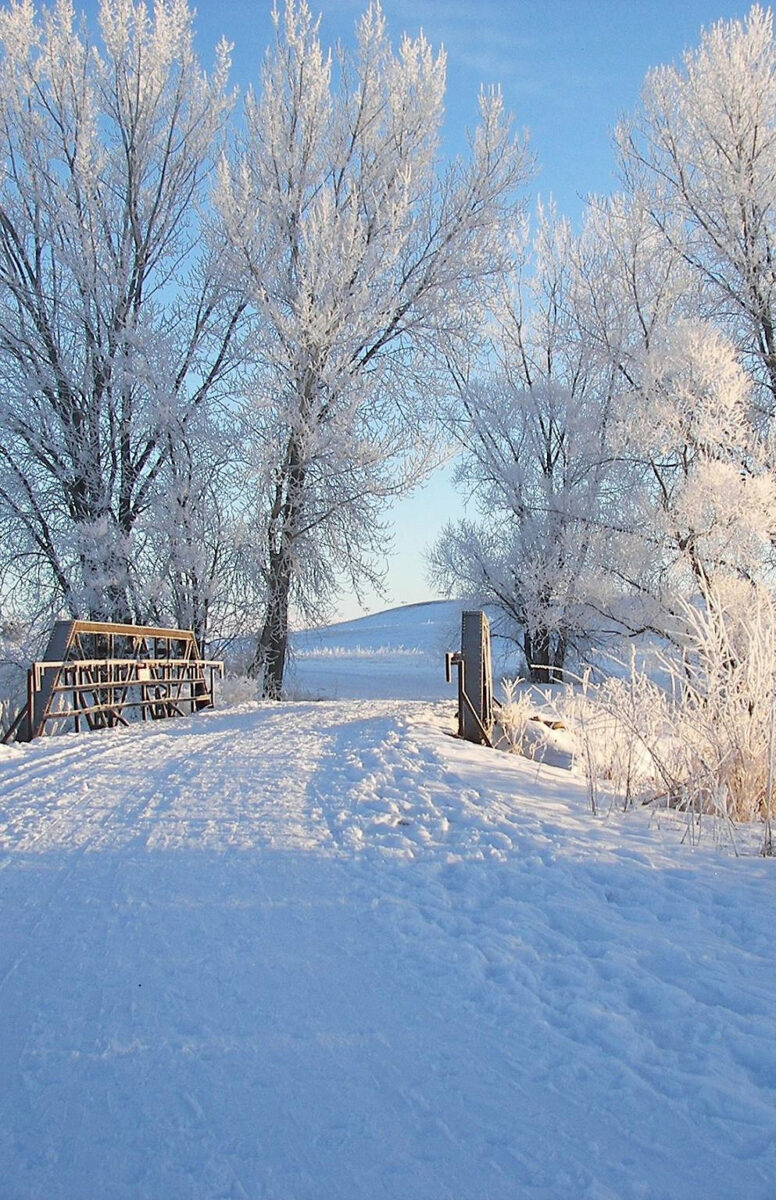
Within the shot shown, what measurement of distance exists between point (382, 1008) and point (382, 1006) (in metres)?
0.02

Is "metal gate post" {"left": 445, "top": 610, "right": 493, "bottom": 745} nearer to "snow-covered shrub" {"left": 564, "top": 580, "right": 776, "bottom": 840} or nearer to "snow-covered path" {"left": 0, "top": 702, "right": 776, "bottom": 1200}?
"snow-covered shrub" {"left": 564, "top": 580, "right": 776, "bottom": 840}

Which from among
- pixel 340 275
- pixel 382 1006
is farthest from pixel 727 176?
pixel 382 1006

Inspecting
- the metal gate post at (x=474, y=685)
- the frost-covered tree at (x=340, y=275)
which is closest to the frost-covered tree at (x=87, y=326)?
the frost-covered tree at (x=340, y=275)

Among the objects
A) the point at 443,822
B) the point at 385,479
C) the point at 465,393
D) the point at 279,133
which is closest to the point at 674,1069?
the point at 443,822

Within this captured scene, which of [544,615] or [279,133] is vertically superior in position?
[279,133]

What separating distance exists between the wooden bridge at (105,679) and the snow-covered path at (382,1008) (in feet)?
16.2

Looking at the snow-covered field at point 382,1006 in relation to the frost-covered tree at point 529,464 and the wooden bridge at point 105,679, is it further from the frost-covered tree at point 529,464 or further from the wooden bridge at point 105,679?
the frost-covered tree at point 529,464

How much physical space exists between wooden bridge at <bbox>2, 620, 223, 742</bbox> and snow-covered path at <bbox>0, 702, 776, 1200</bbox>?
4928 millimetres

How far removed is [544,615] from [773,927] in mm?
15672

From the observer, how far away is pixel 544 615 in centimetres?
1886

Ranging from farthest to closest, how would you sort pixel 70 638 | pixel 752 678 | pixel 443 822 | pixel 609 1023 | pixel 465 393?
pixel 465 393 → pixel 70 638 → pixel 752 678 → pixel 443 822 → pixel 609 1023

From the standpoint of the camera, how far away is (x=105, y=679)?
39.9ft

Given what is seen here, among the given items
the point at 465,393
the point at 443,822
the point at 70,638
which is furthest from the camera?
the point at 465,393

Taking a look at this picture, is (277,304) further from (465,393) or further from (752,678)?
(752,678)
